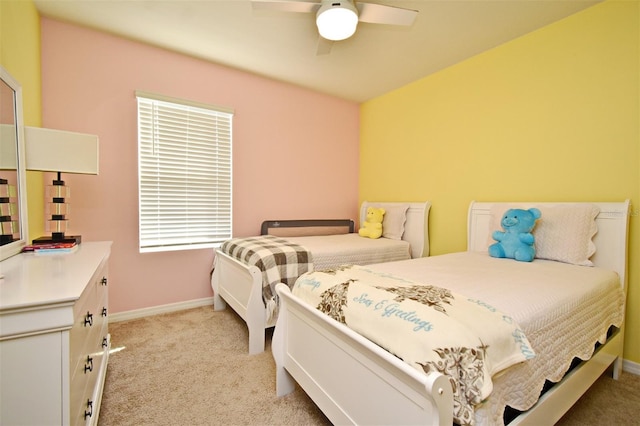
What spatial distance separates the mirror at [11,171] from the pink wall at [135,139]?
775mm

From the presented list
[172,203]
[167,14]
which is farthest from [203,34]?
[172,203]

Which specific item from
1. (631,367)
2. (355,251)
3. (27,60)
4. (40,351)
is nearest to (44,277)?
(40,351)

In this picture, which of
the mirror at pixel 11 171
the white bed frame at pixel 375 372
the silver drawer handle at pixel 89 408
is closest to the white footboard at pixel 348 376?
the white bed frame at pixel 375 372

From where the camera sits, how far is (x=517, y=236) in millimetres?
2064

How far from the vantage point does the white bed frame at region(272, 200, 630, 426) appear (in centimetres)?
81

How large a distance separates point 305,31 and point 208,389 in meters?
2.69

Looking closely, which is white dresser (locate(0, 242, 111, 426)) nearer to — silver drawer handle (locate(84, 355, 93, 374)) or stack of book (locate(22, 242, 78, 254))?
silver drawer handle (locate(84, 355, 93, 374))

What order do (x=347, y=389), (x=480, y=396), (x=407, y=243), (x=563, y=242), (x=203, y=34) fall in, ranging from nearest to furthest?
(x=480, y=396) → (x=347, y=389) → (x=563, y=242) → (x=203, y=34) → (x=407, y=243)

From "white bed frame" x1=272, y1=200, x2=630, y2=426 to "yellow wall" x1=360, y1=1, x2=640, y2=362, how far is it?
0.63 feet

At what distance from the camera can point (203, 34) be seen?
2.42 meters

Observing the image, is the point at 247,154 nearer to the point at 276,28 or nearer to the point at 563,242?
the point at 276,28

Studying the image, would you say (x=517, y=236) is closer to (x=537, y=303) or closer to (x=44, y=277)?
(x=537, y=303)

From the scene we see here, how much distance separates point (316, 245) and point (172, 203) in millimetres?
1470

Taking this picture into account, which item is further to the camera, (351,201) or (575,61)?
(351,201)
